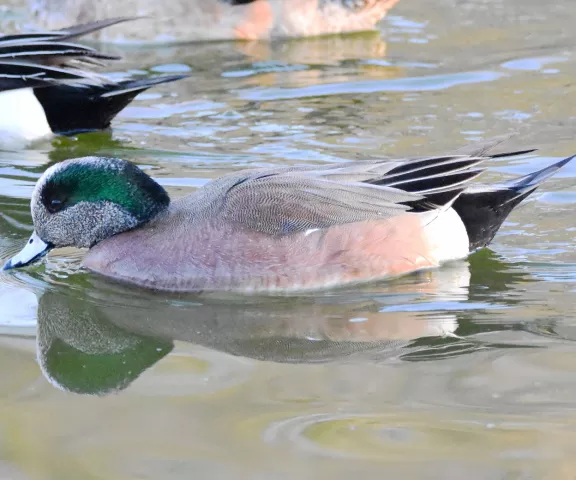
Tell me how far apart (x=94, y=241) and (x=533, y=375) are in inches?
74.7

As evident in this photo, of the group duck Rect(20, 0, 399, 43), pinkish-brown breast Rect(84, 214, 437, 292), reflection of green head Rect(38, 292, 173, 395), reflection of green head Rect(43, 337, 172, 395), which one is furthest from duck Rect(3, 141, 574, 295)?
duck Rect(20, 0, 399, 43)

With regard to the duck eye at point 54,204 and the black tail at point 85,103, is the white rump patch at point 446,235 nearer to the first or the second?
the duck eye at point 54,204

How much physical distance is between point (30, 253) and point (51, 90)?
80.9 inches

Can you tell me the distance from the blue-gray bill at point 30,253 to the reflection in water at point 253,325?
147 mm

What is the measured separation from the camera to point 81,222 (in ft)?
14.1

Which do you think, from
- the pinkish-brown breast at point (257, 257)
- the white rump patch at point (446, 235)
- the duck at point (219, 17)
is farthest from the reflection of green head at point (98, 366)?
the duck at point (219, 17)

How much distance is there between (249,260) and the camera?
161 inches

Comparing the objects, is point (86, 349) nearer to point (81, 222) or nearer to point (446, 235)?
point (81, 222)

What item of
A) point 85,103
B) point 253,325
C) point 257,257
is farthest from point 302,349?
point 85,103

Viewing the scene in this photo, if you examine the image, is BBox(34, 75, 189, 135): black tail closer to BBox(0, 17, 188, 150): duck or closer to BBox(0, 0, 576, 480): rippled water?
BBox(0, 17, 188, 150): duck

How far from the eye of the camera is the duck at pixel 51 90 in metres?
6.00

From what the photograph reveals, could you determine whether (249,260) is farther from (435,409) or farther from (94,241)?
(435,409)

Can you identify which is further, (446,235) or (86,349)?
(446,235)

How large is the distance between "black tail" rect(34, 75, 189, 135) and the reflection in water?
2022 mm
